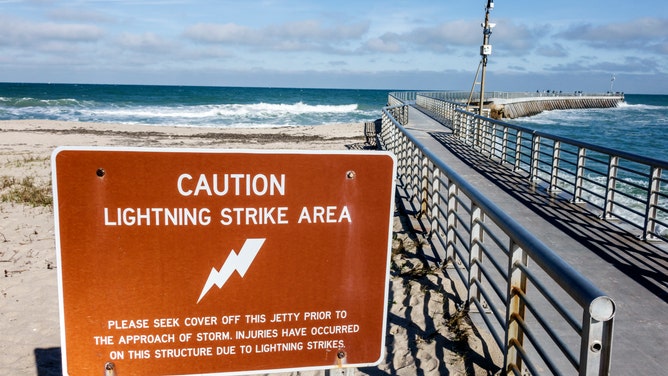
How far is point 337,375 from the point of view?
2.18 meters

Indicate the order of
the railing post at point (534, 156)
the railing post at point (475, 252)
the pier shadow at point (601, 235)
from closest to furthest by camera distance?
the railing post at point (475, 252), the pier shadow at point (601, 235), the railing post at point (534, 156)

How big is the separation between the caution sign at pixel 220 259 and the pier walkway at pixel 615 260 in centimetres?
269

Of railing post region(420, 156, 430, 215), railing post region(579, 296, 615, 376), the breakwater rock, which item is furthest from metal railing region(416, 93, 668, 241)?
the breakwater rock

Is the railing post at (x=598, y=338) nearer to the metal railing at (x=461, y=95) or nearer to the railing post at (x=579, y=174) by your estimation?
the railing post at (x=579, y=174)

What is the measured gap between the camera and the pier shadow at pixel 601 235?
19.9 ft

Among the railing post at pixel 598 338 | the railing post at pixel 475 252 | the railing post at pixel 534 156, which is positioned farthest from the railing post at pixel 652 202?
the railing post at pixel 598 338

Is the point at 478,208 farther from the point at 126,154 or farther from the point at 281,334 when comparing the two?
the point at 126,154

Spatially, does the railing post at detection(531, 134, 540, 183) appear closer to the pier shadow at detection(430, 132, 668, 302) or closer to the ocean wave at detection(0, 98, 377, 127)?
the pier shadow at detection(430, 132, 668, 302)

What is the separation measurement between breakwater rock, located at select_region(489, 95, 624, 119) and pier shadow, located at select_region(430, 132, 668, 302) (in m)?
46.5

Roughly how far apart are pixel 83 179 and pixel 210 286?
553mm

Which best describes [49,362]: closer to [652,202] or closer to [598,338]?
[598,338]

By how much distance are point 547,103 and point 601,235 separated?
299ft

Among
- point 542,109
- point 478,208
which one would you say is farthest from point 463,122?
point 542,109

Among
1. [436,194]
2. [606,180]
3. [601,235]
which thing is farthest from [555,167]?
[436,194]
